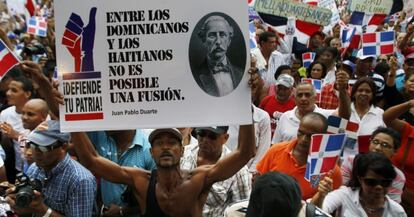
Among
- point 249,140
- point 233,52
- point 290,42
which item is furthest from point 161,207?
point 290,42

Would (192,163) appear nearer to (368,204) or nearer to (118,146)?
(118,146)

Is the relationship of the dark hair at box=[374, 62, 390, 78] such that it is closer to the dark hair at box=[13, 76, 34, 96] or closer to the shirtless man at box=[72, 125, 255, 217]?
the dark hair at box=[13, 76, 34, 96]

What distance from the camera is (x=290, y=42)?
500 inches

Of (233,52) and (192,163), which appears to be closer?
(233,52)

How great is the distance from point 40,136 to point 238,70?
140 cm

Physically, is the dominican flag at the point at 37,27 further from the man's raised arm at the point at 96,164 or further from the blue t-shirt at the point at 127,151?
the man's raised arm at the point at 96,164

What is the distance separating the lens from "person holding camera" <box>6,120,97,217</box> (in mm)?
5066

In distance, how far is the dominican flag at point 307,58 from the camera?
11.8 meters

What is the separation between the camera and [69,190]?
5.16 metres

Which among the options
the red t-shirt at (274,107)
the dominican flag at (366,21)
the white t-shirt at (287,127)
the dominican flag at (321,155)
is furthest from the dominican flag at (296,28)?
the dominican flag at (321,155)

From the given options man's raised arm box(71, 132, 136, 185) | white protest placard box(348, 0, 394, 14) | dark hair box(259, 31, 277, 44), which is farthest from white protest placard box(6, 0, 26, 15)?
man's raised arm box(71, 132, 136, 185)

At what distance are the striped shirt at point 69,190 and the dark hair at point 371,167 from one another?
5.53ft

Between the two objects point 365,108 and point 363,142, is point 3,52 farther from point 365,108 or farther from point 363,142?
point 365,108

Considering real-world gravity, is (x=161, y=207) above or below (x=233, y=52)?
Answer: below
